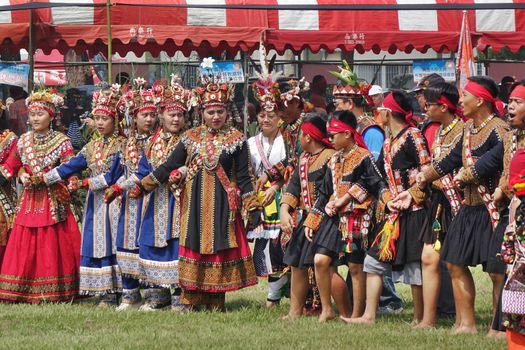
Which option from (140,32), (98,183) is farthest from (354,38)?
(98,183)

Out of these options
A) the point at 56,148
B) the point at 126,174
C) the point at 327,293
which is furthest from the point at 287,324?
the point at 56,148

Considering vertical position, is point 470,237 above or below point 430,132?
below

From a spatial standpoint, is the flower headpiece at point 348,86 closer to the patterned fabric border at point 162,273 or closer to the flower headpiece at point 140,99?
the flower headpiece at point 140,99

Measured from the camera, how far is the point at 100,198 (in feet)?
35.9

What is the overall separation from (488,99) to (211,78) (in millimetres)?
2744

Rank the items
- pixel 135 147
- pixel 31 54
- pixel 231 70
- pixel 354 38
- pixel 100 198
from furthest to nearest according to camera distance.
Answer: pixel 354 38 < pixel 231 70 < pixel 31 54 < pixel 100 198 < pixel 135 147

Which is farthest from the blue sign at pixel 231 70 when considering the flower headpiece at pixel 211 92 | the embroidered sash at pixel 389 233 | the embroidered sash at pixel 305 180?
the embroidered sash at pixel 389 233

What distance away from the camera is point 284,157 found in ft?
34.9

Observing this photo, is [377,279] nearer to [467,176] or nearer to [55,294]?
[467,176]

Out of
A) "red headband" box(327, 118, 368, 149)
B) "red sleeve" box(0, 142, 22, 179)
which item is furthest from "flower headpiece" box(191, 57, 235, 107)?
"red sleeve" box(0, 142, 22, 179)

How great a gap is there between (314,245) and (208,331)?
1.09 metres

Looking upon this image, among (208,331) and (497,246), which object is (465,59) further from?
(208,331)

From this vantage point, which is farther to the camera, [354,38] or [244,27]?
[354,38]

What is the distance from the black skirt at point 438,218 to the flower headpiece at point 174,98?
2483 millimetres
